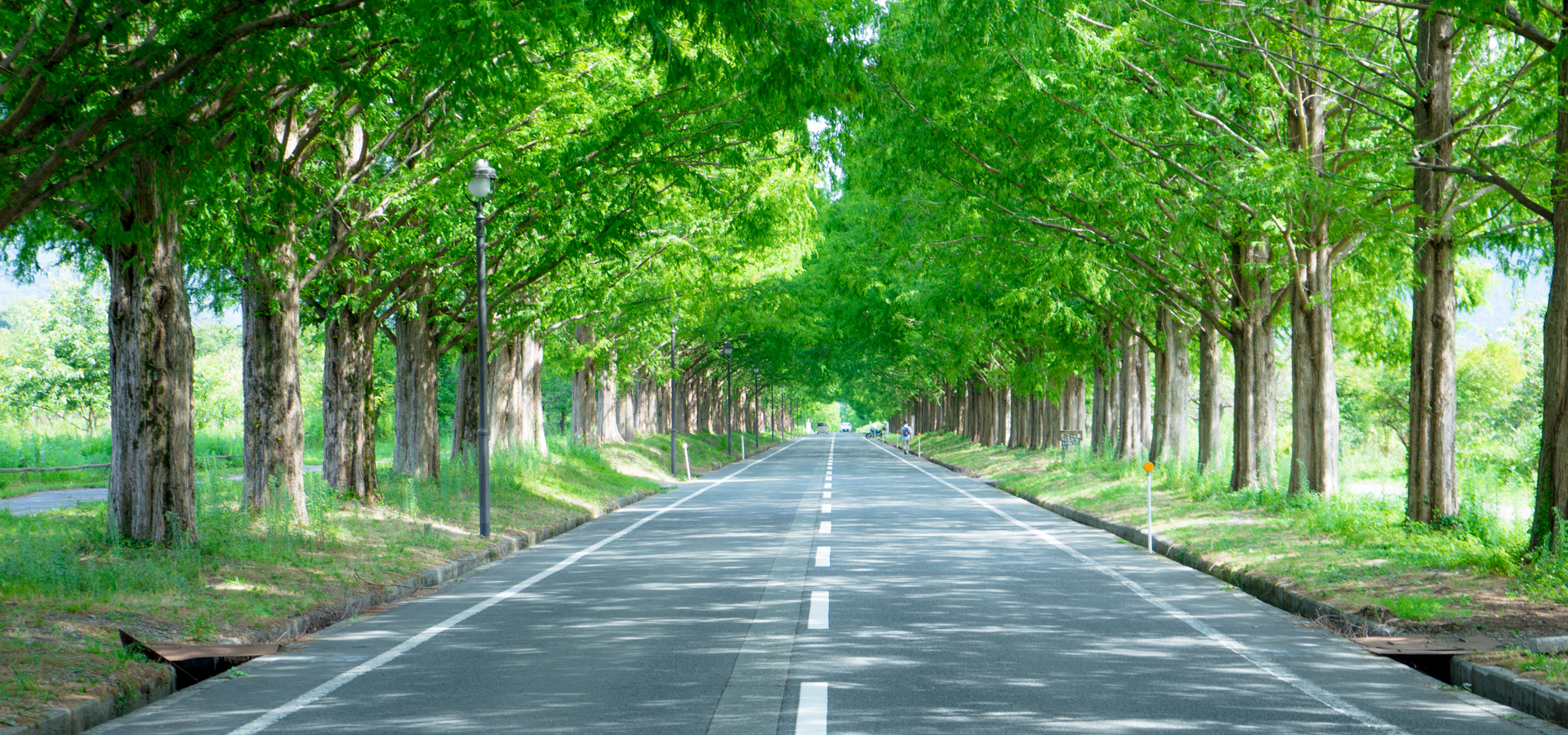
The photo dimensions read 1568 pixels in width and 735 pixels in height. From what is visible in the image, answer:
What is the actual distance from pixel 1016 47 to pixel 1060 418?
103ft

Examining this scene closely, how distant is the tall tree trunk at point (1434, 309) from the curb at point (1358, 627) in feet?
9.53

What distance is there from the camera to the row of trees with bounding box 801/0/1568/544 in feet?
39.6

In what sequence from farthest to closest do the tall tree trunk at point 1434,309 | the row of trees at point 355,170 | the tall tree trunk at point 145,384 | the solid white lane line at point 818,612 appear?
the tall tree trunk at point 1434,309 < the tall tree trunk at point 145,384 < the solid white lane line at point 818,612 < the row of trees at point 355,170

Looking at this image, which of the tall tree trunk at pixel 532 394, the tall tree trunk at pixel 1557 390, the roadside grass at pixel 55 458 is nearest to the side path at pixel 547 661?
the tall tree trunk at pixel 1557 390

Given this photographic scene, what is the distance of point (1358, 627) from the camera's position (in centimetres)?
853

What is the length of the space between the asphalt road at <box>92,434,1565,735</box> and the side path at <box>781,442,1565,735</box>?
0.02m

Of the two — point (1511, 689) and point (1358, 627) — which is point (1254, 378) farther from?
point (1511, 689)

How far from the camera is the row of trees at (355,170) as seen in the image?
25.6 ft

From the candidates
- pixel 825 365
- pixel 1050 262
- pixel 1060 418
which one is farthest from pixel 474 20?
pixel 825 365

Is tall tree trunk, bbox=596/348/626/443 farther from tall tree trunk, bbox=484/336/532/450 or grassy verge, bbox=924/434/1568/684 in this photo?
grassy verge, bbox=924/434/1568/684

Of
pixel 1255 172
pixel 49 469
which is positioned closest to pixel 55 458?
pixel 49 469

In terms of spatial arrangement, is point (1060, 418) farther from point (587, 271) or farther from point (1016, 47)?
point (1016, 47)

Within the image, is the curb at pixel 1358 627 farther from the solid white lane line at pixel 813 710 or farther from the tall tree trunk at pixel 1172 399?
the tall tree trunk at pixel 1172 399

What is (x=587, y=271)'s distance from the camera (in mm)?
21000
